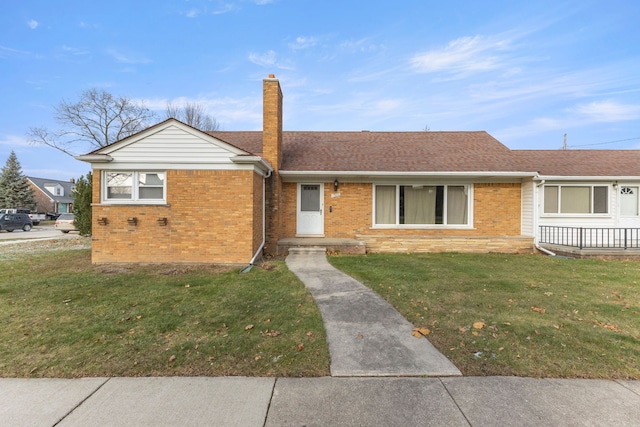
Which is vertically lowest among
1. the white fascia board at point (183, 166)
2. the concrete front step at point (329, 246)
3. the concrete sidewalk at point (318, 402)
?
the concrete sidewalk at point (318, 402)

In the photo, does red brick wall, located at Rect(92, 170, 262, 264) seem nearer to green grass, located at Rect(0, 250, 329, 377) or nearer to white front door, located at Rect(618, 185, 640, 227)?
Result: green grass, located at Rect(0, 250, 329, 377)

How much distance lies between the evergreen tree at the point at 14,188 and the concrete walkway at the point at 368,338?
2064 inches

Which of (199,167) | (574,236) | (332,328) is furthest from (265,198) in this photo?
(574,236)

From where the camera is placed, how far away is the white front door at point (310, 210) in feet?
Result: 37.8

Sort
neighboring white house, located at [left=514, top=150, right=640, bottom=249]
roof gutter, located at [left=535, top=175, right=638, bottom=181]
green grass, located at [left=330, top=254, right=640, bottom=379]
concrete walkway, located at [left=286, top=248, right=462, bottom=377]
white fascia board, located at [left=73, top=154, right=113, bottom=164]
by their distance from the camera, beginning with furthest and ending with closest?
neighboring white house, located at [left=514, top=150, right=640, bottom=249] → roof gutter, located at [left=535, top=175, right=638, bottom=181] → white fascia board, located at [left=73, top=154, right=113, bottom=164] → green grass, located at [left=330, top=254, right=640, bottom=379] → concrete walkway, located at [left=286, top=248, right=462, bottom=377]

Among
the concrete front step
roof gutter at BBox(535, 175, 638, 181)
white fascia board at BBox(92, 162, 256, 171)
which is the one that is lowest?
the concrete front step

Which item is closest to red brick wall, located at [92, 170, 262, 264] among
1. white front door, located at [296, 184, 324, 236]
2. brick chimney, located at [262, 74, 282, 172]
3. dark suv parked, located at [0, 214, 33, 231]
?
brick chimney, located at [262, 74, 282, 172]

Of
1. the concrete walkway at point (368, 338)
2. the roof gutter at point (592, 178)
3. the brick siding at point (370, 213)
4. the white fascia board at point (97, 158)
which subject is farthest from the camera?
the brick siding at point (370, 213)

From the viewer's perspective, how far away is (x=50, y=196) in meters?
51.7

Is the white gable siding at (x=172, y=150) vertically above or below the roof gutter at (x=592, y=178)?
above

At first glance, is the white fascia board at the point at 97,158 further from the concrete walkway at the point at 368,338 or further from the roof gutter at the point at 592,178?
the roof gutter at the point at 592,178

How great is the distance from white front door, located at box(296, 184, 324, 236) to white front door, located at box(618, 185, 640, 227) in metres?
11.0

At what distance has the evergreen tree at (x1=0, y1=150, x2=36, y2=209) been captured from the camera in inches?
1612

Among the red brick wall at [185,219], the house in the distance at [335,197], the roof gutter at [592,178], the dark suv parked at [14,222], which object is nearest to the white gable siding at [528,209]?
the house in the distance at [335,197]
